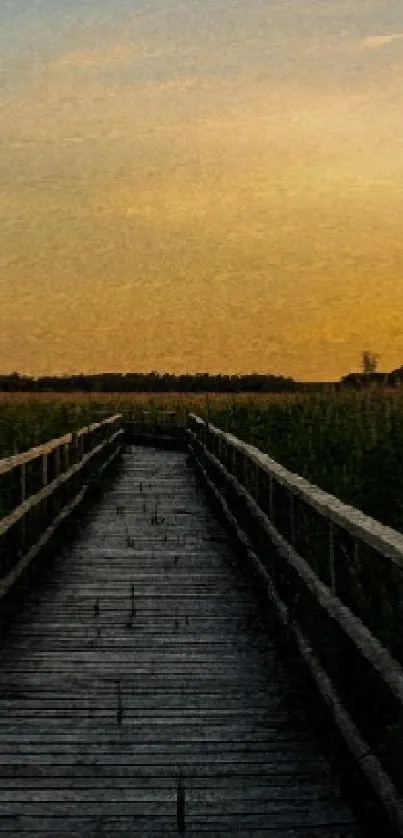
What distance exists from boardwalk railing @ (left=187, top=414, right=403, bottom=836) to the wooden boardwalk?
0.27 meters

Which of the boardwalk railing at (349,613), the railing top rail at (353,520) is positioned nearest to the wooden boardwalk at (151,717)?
the boardwalk railing at (349,613)

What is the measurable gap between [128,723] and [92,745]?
1.53ft

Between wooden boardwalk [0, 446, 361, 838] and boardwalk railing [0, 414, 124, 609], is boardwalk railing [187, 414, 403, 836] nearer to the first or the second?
wooden boardwalk [0, 446, 361, 838]

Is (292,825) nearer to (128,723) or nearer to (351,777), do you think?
(351,777)

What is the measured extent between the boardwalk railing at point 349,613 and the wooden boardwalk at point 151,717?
0.27m

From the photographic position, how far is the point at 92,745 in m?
5.93

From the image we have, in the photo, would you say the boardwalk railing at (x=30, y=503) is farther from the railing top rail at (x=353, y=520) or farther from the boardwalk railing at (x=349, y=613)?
the railing top rail at (x=353, y=520)

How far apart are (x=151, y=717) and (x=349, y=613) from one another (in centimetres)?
153

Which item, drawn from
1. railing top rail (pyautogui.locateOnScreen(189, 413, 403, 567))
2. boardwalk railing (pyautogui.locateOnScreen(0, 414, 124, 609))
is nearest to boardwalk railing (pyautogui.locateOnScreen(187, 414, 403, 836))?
railing top rail (pyautogui.locateOnScreen(189, 413, 403, 567))

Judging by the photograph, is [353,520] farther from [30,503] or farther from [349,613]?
[30,503]

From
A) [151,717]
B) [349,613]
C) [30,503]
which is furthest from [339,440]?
[349,613]

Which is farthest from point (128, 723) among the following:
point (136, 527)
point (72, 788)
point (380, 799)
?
point (136, 527)

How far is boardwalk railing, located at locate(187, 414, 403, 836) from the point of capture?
470 centimetres

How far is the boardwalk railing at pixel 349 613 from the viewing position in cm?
470
